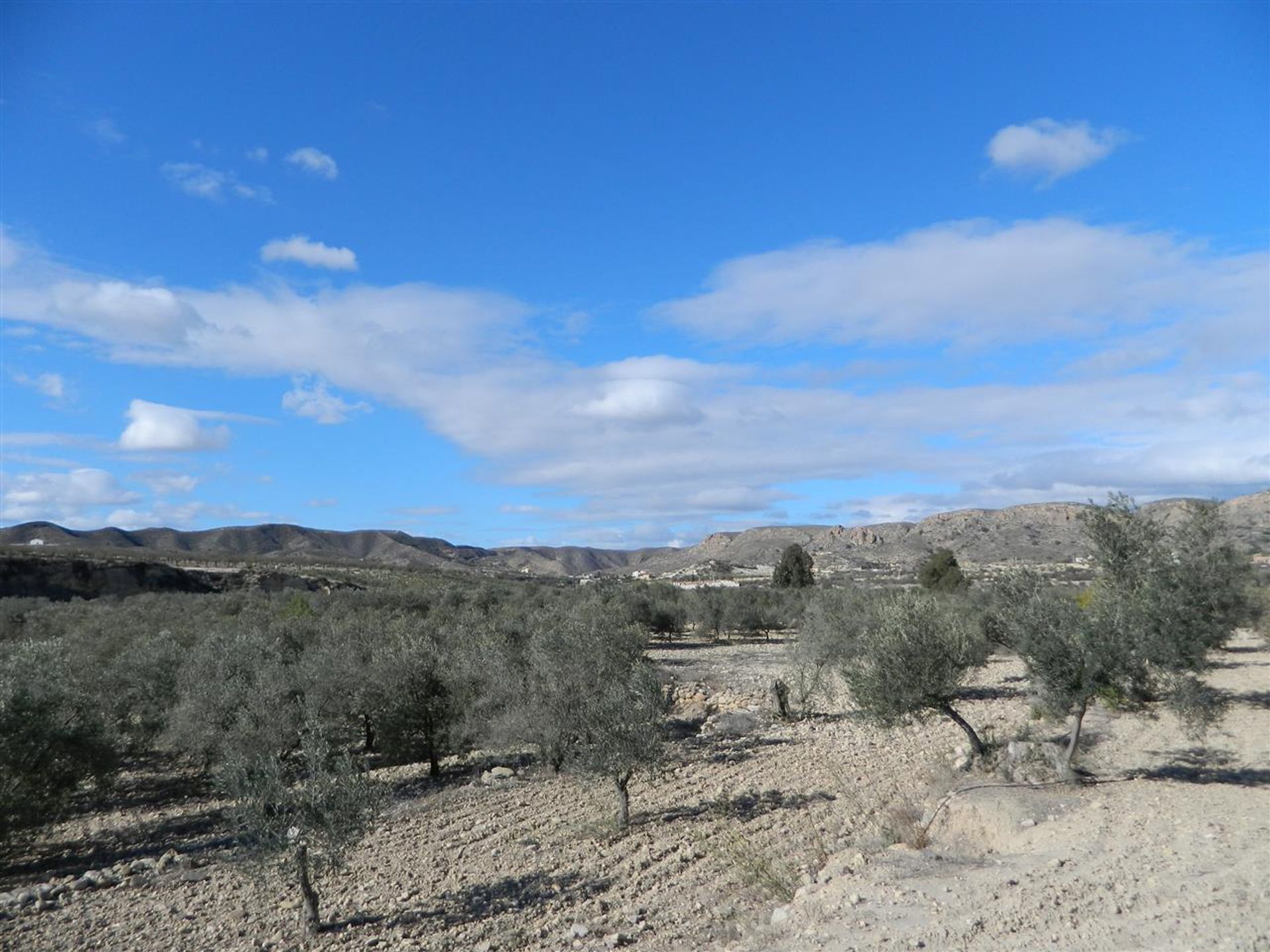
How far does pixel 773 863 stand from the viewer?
1346 centimetres

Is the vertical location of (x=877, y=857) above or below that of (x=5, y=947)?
above

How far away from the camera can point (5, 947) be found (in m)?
12.3

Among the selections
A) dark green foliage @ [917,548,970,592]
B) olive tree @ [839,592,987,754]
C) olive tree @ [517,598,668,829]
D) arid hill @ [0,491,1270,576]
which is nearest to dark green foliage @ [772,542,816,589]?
dark green foliage @ [917,548,970,592]

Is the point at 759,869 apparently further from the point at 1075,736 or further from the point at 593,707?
the point at 1075,736

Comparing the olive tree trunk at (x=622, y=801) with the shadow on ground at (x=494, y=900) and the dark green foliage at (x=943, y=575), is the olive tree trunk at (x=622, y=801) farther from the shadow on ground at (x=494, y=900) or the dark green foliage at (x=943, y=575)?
the dark green foliage at (x=943, y=575)

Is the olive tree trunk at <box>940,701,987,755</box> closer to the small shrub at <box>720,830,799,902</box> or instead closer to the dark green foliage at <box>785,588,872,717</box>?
the small shrub at <box>720,830,799,902</box>

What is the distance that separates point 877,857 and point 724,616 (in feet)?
171

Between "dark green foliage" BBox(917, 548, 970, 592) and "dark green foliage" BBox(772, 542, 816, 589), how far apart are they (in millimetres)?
15455

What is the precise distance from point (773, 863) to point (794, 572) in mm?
68735

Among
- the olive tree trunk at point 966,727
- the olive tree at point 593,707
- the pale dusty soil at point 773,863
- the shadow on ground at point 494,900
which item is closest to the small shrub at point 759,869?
the pale dusty soil at point 773,863

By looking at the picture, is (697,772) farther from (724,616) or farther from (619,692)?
(724,616)

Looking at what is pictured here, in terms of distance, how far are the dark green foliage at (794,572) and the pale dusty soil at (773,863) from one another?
58.3 metres

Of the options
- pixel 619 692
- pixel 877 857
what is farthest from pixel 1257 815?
pixel 619 692

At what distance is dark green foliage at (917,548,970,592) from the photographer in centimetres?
5875
